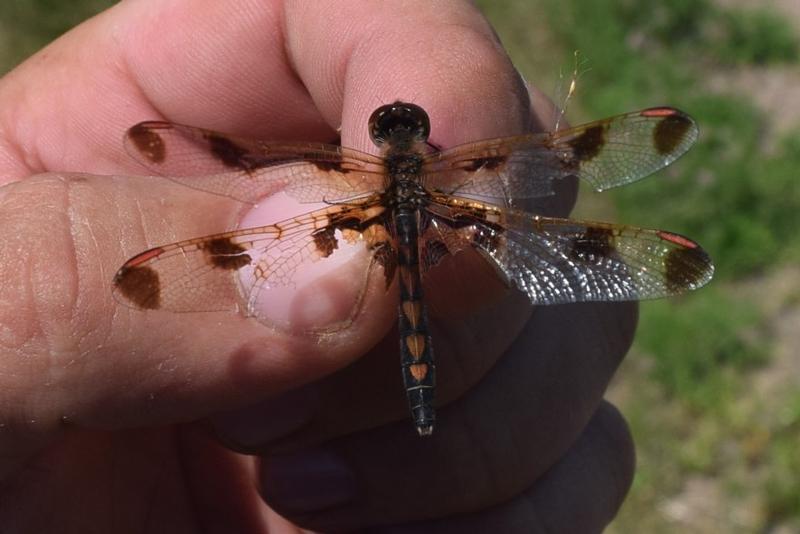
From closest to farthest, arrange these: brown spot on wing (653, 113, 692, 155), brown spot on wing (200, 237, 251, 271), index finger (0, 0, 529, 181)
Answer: brown spot on wing (200, 237, 251, 271), brown spot on wing (653, 113, 692, 155), index finger (0, 0, 529, 181)

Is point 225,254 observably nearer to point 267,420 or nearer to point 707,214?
point 267,420

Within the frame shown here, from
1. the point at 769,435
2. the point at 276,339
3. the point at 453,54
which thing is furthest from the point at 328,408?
the point at 769,435

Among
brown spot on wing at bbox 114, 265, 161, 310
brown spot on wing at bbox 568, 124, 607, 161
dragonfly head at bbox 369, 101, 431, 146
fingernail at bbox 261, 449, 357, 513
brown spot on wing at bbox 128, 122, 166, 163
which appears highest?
brown spot on wing at bbox 128, 122, 166, 163

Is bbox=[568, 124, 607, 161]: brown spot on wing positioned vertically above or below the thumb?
above

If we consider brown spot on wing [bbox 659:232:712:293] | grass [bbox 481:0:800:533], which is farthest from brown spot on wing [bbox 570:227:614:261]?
grass [bbox 481:0:800:533]

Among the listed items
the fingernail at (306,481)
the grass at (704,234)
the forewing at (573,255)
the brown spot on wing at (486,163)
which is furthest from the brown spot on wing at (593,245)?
the grass at (704,234)

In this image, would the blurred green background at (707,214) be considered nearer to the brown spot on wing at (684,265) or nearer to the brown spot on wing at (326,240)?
the brown spot on wing at (684,265)

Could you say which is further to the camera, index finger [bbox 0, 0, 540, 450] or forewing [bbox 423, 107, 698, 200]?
forewing [bbox 423, 107, 698, 200]

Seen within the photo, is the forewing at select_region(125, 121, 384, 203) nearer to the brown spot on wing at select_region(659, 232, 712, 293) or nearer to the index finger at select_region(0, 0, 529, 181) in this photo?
the index finger at select_region(0, 0, 529, 181)
